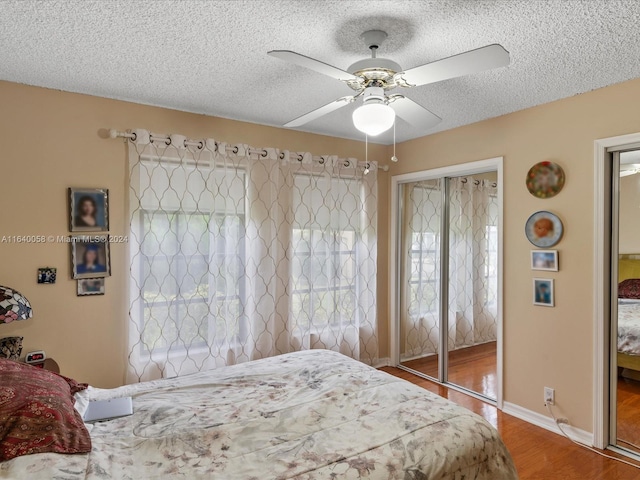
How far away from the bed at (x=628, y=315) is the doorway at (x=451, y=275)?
2.75 ft

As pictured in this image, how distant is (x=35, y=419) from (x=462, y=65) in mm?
2184

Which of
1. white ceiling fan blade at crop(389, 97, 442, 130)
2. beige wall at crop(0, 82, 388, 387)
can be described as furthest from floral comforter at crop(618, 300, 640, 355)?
beige wall at crop(0, 82, 388, 387)

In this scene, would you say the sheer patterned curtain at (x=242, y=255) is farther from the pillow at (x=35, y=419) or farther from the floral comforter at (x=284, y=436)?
the pillow at (x=35, y=419)

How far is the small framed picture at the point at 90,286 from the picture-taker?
2801 mm

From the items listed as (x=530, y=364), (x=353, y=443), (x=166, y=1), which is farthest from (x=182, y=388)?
(x=530, y=364)

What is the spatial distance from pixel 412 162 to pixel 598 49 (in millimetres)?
2099

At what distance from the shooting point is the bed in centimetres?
266

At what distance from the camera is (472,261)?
3.73 meters

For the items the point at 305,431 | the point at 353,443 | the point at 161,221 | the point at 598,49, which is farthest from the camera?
the point at 161,221

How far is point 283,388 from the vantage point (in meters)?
2.20

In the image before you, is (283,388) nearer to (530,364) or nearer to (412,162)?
(530,364)

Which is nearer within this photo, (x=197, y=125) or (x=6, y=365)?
(x=6, y=365)

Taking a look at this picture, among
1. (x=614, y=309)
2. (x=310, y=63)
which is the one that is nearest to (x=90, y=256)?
(x=310, y=63)

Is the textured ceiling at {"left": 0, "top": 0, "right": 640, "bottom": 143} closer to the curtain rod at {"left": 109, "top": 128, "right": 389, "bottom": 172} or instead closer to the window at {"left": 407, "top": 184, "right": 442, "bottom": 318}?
the curtain rod at {"left": 109, "top": 128, "right": 389, "bottom": 172}
